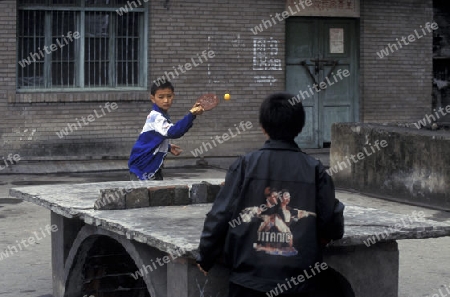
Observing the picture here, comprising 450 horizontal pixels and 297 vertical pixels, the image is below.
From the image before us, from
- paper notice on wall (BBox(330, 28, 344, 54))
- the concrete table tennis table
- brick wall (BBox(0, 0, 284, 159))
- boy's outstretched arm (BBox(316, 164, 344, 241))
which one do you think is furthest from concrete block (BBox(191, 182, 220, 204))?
paper notice on wall (BBox(330, 28, 344, 54))

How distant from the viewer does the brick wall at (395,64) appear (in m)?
16.8

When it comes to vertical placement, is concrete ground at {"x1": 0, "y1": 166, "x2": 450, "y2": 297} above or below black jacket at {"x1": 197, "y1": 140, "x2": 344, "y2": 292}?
below

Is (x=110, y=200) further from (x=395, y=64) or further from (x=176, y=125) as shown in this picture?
(x=395, y=64)

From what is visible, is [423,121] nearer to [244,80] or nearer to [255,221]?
[244,80]

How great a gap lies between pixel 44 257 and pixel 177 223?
3411 millimetres

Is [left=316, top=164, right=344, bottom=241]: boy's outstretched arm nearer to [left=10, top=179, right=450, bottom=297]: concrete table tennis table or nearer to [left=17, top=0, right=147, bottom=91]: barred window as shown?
[left=10, top=179, right=450, bottom=297]: concrete table tennis table

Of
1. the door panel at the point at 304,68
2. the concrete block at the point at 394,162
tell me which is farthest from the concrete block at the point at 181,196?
the door panel at the point at 304,68

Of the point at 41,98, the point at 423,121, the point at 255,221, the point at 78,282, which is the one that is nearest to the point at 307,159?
the point at 255,221

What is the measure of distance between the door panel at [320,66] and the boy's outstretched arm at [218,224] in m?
12.3

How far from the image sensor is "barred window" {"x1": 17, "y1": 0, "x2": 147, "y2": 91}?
14.7 meters

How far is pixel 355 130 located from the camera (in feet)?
39.5

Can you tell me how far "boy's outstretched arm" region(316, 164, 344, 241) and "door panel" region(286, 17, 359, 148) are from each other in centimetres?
1227

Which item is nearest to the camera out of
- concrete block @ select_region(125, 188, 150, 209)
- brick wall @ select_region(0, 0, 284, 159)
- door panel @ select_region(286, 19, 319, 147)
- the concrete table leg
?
concrete block @ select_region(125, 188, 150, 209)

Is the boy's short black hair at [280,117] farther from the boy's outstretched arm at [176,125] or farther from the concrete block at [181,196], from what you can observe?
the boy's outstretched arm at [176,125]
